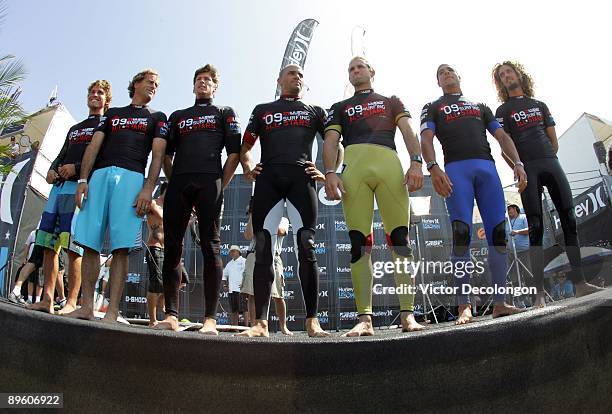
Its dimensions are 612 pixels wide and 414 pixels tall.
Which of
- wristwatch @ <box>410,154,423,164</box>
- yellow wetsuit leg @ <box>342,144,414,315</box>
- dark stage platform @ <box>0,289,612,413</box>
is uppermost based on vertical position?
wristwatch @ <box>410,154,423,164</box>

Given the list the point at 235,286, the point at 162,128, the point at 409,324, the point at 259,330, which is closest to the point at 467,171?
the point at 409,324

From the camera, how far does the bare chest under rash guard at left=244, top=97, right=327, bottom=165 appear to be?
3416 millimetres

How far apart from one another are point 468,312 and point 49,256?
12.8 feet

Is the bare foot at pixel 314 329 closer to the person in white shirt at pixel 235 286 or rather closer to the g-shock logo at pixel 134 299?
the person in white shirt at pixel 235 286

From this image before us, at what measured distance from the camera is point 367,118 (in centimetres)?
348

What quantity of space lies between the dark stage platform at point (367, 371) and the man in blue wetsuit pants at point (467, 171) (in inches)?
54.0

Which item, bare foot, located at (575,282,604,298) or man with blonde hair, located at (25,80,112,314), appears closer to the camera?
bare foot, located at (575,282,604,298)

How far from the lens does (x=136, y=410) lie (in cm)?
178

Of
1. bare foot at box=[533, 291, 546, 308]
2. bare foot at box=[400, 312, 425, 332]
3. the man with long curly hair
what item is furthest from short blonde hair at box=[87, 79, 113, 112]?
bare foot at box=[533, 291, 546, 308]

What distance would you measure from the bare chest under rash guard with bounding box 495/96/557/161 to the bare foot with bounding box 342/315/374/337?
97.4 inches

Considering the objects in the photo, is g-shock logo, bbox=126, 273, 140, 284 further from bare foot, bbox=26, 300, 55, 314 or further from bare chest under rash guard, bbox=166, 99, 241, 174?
bare chest under rash guard, bbox=166, 99, 241, 174

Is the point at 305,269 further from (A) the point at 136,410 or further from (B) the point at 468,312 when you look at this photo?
(A) the point at 136,410

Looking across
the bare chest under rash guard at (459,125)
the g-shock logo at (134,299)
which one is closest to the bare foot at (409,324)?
the bare chest under rash guard at (459,125)

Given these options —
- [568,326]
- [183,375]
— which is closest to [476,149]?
[568,326]
